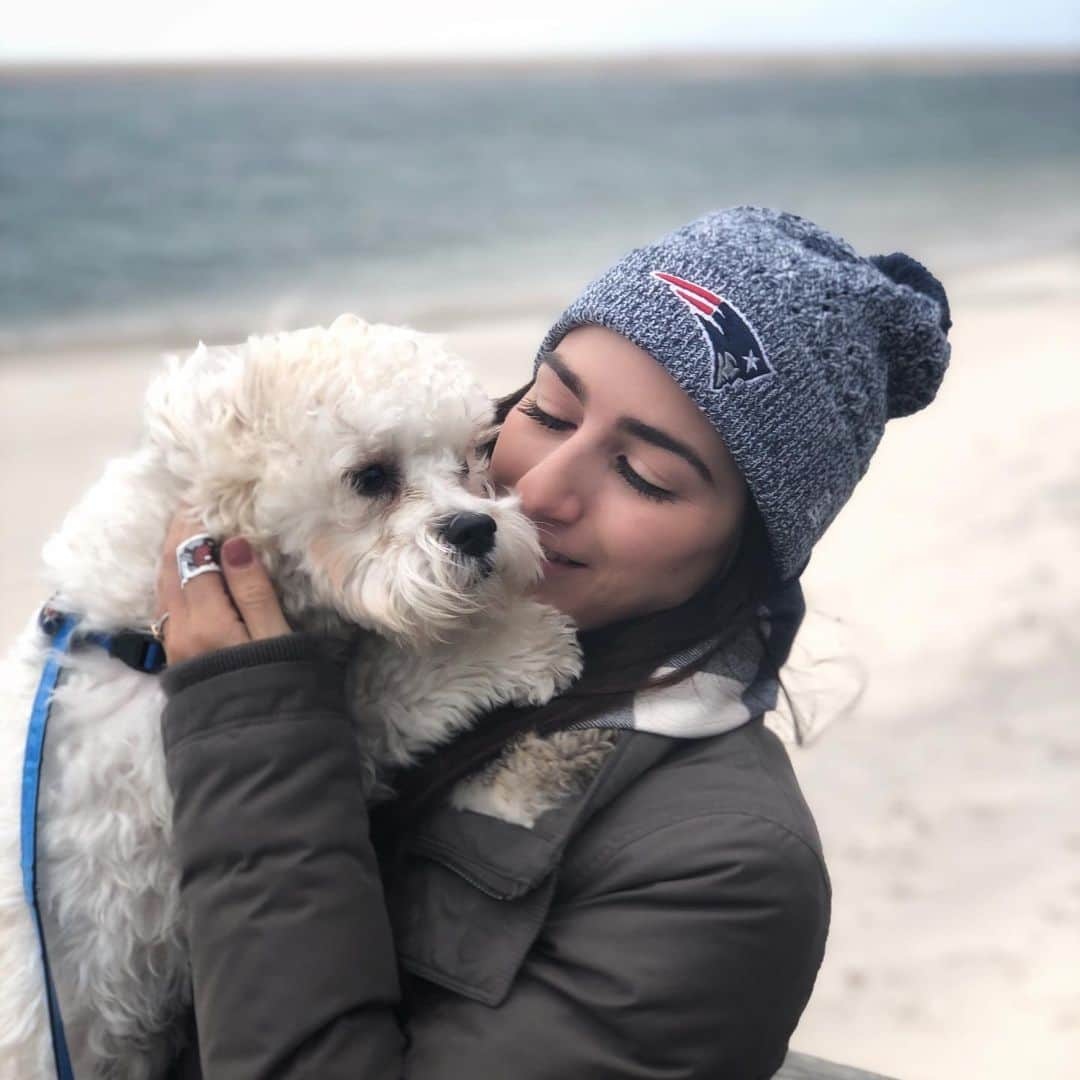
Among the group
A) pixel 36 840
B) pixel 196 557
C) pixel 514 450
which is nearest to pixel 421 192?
pixel 514 450

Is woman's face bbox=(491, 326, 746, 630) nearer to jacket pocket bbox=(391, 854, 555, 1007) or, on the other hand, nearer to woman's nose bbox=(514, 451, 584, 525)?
woman's nose bbox=(514, 451, 584, 525)

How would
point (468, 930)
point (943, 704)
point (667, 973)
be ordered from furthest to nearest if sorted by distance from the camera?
point (943, 704) → point (468, 930) → point (667, 973)

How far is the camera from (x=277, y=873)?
57.6 inches

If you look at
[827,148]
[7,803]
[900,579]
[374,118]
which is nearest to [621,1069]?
[7,803]

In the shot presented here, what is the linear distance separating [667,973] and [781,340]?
0.91 metres

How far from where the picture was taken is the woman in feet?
4.73

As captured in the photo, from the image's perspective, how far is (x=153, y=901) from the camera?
1.73 metres

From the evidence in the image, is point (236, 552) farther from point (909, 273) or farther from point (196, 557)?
Answer: point (909, 273)

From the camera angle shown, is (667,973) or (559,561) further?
(559,561)

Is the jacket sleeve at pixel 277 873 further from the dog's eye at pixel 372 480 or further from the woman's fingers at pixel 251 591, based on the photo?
the dog's eye at pixel 372 480

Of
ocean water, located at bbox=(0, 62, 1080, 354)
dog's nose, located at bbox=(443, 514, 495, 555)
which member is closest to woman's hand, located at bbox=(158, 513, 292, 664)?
dog's nose, located at bbox=(443, 514, 495, 555)

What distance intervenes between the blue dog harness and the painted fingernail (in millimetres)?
187

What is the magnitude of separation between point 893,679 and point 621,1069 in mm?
4547

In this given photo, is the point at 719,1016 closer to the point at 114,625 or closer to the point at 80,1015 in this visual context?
the point at 80,1015
